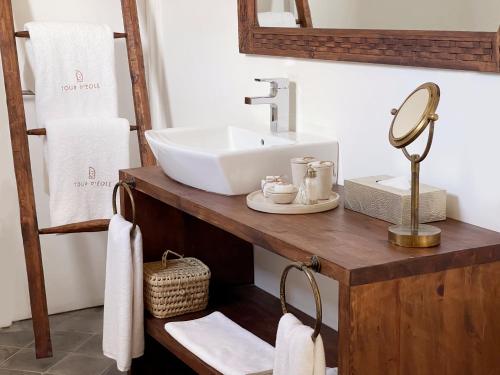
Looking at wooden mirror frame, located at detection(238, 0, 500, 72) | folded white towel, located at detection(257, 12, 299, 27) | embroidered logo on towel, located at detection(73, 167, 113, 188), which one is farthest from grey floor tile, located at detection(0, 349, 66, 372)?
folded white towel, located at detection(257, 12, 299, 27)

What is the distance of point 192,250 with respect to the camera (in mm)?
2699

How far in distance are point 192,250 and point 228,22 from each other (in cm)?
79

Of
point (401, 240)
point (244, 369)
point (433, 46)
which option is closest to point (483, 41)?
point (433, 46)

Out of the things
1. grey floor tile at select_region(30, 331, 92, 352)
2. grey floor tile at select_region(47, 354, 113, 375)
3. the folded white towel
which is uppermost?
the folded white towel

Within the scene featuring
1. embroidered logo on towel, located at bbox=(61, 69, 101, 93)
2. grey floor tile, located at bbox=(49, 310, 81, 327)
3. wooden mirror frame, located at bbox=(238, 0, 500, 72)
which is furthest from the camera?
grey floor tile, located at bbox=(49, 310, 81, 327)

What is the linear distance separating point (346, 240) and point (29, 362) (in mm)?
1752

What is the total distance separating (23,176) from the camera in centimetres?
299

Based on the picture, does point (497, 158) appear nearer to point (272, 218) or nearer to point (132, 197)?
point (272, 218)

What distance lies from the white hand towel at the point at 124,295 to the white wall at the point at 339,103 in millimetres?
500

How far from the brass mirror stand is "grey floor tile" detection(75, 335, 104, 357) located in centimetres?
174

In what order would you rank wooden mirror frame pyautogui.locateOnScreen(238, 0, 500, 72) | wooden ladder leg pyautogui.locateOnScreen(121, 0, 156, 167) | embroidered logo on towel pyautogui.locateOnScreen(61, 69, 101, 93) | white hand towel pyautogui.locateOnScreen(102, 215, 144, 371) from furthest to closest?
wooden ladder leg pyautogui.locateOnScreen(121, 0, 156, 167) → embroidered logo on towel pyautogui.locateOnScreen(61, 69, 101, 93) → white hand towel pyautogui.locateOnScreen(102, 215, 144, 371) → wooden mirror frame pyautogui.locateOnScreen(238, 0, 500, 72)

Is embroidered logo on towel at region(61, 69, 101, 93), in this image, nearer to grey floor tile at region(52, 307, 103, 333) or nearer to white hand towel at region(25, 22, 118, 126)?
white hand towel at region(25, 22, 118, 126)

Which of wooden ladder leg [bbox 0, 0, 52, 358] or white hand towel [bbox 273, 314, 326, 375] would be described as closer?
white hand towel [bbox 273, 314, 326, 375]

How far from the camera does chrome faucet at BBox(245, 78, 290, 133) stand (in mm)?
2434
